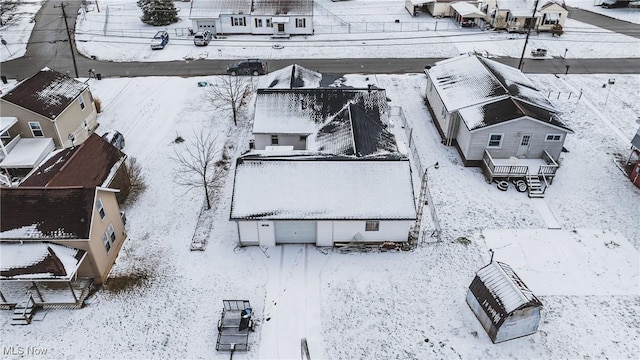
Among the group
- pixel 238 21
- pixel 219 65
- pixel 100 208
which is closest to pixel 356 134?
pixel 100 208

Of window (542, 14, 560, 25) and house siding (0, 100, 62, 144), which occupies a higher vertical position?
window (542, 14, 560, 25)

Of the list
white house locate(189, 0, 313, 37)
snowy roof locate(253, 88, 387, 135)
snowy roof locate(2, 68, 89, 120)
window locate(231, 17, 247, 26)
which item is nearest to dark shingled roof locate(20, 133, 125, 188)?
snowy roof locate(2, 68, 89, 120)

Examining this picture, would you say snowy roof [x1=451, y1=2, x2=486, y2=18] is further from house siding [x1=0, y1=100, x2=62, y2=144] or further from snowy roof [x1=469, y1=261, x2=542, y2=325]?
house siding [x1=0, y1=100, x2=62, y2=144]

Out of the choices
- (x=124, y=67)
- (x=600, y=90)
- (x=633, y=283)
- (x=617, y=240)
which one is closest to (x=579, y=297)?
(x=633, y=283)

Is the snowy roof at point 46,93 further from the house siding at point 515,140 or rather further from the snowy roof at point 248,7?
the house siding at point 515,140

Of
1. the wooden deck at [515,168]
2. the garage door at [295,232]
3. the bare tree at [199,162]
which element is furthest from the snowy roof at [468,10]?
the garage door at [295,232]

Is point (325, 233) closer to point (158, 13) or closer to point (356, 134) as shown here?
point (356, 134)
